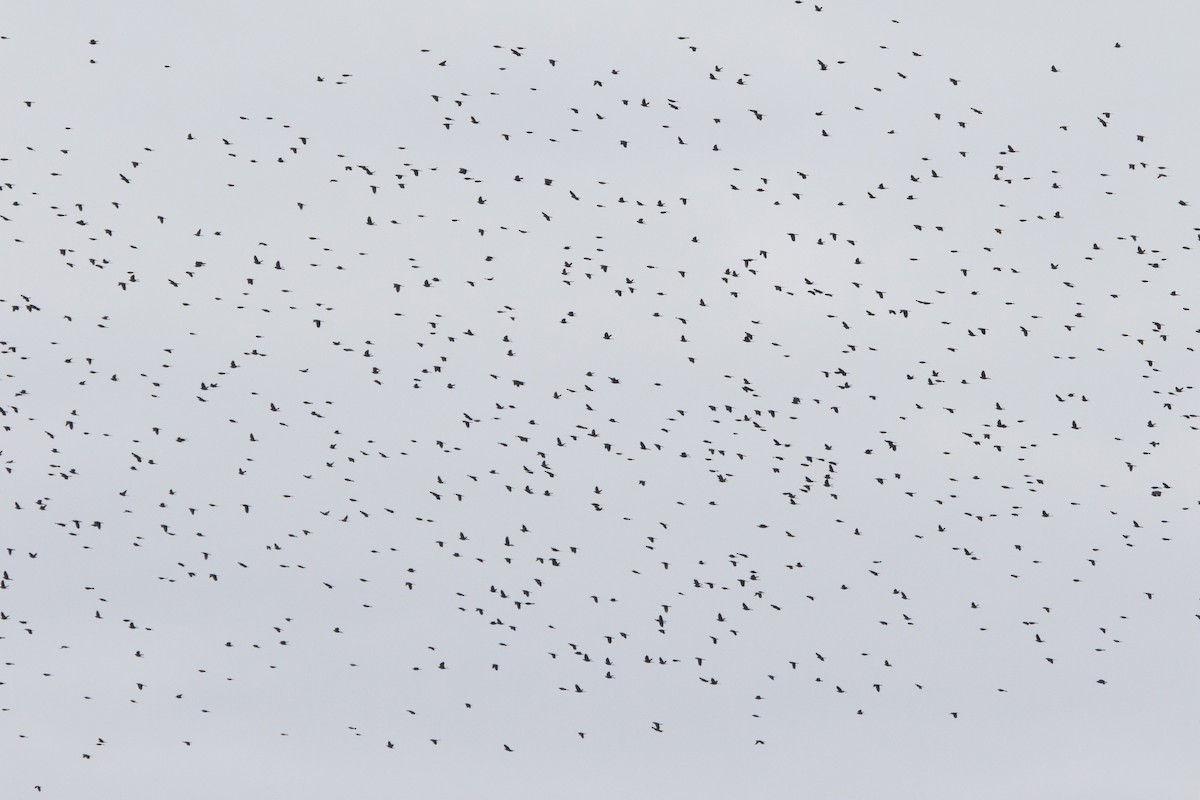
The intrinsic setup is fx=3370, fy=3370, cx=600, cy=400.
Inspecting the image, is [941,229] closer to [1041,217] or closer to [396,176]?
[1041,217]

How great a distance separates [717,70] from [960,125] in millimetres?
10171

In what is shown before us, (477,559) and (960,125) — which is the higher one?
(960,125)

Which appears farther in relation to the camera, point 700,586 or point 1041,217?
point 700,586

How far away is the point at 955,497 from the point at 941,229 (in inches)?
407

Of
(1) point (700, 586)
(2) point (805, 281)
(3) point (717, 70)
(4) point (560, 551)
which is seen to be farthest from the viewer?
(1) point (700, 586)

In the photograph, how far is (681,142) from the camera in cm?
9606

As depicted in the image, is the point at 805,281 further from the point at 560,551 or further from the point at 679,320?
the point at 560,551

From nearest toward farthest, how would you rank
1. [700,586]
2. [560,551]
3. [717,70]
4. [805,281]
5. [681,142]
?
[717,70] < [681,142] < [805,281] < [560,551] < [700,586]

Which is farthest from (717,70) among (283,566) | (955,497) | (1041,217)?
(283,566)

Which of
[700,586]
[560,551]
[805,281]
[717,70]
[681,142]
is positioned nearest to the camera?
[717,70]

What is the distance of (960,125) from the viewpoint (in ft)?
319

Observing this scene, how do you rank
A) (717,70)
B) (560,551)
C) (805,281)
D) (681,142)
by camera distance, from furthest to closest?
(560,551) → (805,281) → (681,142) → (717,70)

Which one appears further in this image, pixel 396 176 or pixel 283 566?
pixel 283 566

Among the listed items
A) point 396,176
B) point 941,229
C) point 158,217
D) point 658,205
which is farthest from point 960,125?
point 158,217
